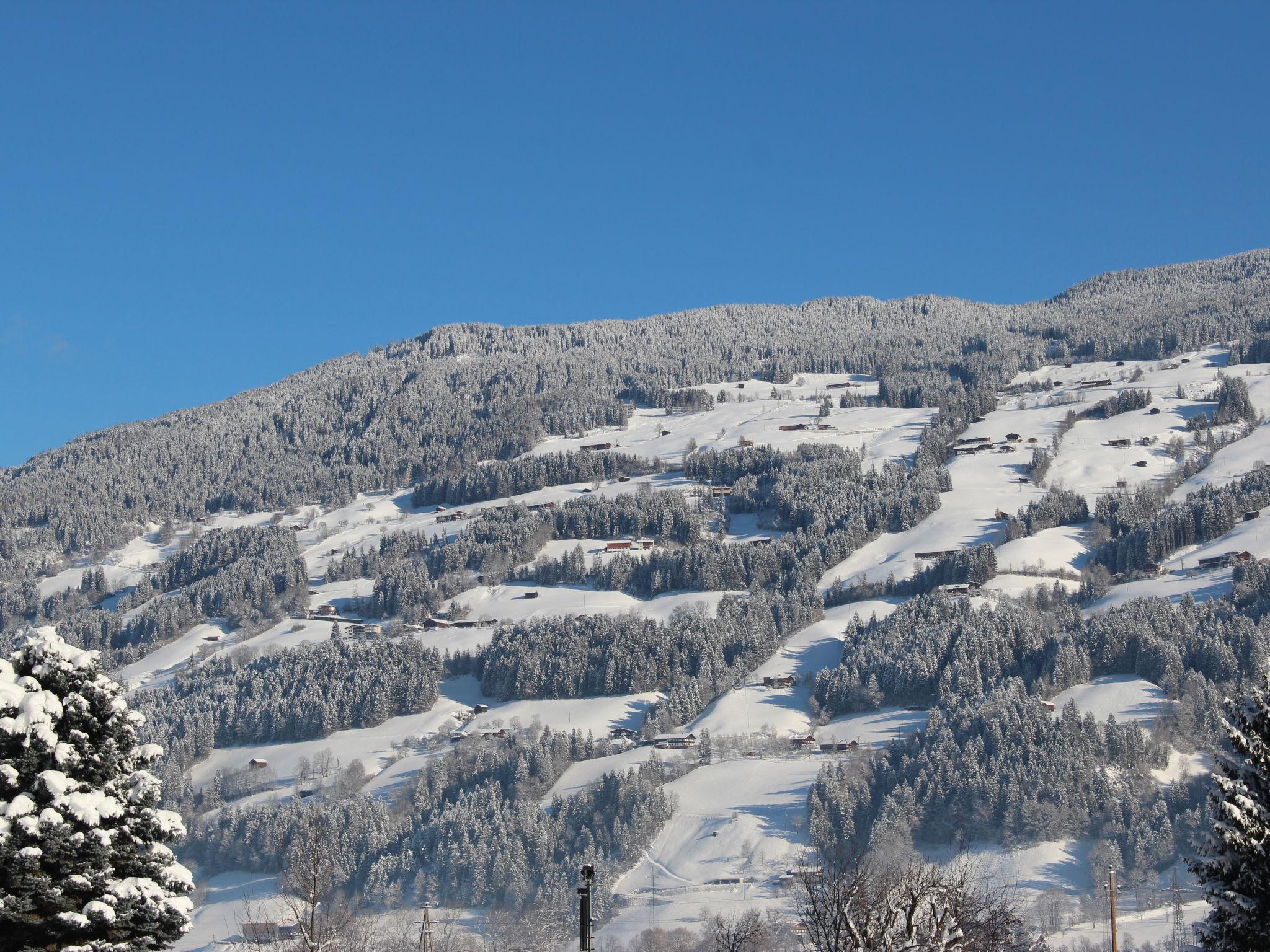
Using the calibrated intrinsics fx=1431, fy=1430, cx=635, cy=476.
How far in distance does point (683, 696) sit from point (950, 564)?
1484 inches

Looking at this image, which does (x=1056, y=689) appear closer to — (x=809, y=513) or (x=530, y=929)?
(x=530, y=929)

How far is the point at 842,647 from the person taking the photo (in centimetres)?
13750

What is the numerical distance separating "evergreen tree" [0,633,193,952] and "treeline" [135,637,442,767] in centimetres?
11255

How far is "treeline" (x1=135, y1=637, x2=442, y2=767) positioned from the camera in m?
141

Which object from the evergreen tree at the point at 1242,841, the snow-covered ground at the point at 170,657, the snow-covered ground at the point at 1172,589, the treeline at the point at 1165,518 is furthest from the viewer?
the snow-covered ground at the point at 170,657

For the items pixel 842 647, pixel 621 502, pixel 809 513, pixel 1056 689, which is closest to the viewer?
pixel 1056 689

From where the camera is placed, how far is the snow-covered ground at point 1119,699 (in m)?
109

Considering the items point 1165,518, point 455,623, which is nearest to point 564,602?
point 455,623

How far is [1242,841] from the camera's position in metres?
27.9

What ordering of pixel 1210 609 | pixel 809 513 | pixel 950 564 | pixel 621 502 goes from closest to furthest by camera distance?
pixel 1210 609 → pixel 950 564 → pixel 809 513 → pixel 621 502

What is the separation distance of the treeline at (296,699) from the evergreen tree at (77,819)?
369 ft

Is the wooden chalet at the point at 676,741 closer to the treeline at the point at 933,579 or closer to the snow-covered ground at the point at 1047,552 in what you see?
the treeline at the point at 933,579

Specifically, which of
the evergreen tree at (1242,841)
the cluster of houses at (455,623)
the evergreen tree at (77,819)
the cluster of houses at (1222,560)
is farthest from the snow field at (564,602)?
the evergreen tree at (77,819)

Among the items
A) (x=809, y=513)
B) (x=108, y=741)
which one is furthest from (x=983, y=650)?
(x=108, y=741)
